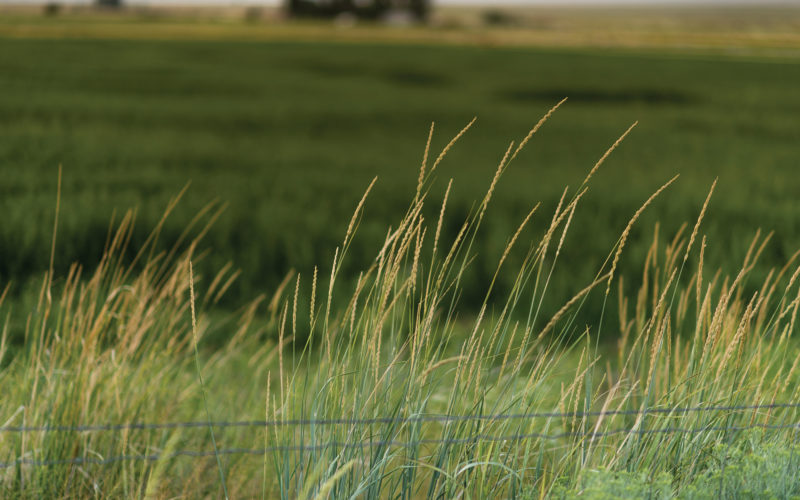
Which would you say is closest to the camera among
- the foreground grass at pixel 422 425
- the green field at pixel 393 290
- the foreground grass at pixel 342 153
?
the foreground grass at pixel 422 425

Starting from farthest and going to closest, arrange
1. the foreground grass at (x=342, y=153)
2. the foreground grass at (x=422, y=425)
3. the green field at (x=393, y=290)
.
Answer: the foreground grass at (x=342, y=153) → the green field at (x=393, y=290) → the foreground grass at (x=422, y=425)

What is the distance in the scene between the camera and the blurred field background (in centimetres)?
895

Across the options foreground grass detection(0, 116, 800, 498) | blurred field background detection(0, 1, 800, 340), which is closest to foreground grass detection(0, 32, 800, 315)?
blurred field background detection(0, 1, 800, 340)

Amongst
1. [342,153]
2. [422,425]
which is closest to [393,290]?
[422,425]

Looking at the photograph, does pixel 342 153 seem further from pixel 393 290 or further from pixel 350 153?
pixel 393 290

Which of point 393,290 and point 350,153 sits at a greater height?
point 393,290

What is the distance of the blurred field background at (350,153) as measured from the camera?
8953 mm

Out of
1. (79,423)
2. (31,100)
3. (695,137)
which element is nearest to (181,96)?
(31,100)

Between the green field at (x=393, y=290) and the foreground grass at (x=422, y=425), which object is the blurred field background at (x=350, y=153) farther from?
the foreground grass at (x=422, y=425)

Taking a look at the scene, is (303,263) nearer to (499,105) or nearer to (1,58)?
(499,105)

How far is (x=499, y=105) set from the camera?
2400 cm

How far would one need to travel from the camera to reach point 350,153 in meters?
15.6

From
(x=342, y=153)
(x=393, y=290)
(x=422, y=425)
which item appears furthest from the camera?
(x=342, y=153)

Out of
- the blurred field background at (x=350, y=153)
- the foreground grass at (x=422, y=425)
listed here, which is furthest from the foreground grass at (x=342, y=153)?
the foreground grass at (x=422, y=425)
